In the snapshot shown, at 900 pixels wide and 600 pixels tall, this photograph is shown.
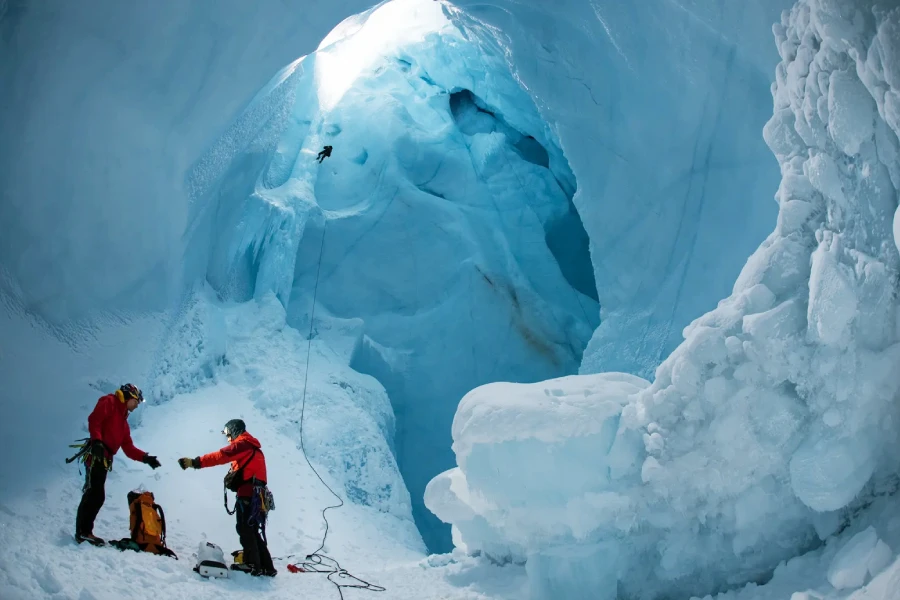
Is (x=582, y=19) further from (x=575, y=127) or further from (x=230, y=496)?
(x=230, y=496)

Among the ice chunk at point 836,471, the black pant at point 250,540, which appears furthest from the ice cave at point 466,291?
the black pant at point 250,540

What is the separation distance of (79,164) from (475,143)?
5921mm

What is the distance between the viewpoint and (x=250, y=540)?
152 inches

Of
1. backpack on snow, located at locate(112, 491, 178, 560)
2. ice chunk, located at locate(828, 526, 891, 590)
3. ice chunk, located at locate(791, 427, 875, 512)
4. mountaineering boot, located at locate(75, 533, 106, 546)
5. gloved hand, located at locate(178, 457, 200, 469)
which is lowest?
ice chunk, located at locate(828, 526, 891, 590)

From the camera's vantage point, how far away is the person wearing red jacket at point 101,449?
3475 millimetres

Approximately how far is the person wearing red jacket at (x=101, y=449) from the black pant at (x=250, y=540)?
55 cm

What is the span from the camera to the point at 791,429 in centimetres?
321

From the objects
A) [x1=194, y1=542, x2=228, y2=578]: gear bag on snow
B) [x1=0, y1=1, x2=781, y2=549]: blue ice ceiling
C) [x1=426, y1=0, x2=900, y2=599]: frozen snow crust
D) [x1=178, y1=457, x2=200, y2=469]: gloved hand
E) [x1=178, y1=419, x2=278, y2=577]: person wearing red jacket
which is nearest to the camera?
[x1=426, y1=0, x2=900, y2=599]: frozen snow crust

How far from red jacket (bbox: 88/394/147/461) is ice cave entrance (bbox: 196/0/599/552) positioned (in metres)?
3.65

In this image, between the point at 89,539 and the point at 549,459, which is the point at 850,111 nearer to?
the point at 549,459

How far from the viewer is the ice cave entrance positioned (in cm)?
802

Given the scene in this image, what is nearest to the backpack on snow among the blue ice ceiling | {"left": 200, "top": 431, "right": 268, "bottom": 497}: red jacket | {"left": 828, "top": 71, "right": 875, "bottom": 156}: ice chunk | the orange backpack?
the orange backpack

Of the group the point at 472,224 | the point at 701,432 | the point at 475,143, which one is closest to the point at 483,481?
the point at 701,432

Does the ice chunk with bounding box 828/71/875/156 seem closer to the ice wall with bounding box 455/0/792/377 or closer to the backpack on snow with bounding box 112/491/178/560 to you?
the ice wall with bounding box 455/0/792/377
